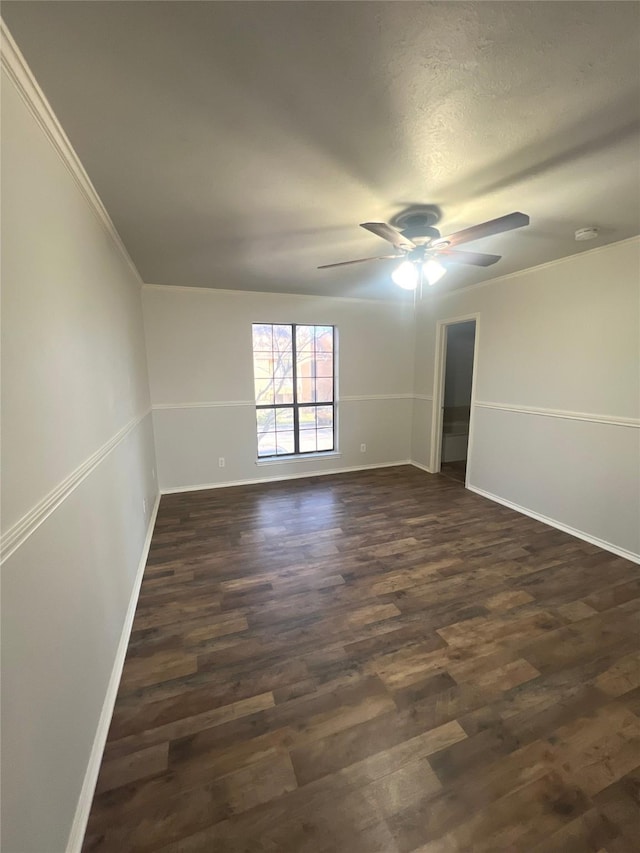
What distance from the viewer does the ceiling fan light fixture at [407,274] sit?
234cm

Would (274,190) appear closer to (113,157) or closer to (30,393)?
(113,157)

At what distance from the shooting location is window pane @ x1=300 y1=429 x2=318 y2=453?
4.84 m

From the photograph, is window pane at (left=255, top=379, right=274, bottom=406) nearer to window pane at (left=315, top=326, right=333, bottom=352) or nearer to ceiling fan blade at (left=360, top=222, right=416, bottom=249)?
window pane at (left=315, top=326, right=333, bottom=352)

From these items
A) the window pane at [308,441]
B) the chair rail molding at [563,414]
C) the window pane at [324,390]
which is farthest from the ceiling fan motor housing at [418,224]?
the window pane at [308,441]

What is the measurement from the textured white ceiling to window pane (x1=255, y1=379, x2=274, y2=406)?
2.40 metres

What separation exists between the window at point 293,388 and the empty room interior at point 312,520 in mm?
1301

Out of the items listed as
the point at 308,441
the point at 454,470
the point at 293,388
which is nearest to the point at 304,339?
the point at 293,388

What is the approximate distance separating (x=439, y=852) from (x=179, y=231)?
10.7 ft

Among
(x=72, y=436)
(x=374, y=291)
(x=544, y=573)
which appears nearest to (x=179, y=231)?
(x=72, y=436)

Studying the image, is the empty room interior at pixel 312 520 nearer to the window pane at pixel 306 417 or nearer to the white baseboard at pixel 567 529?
the white baseboard at pixel 567 529

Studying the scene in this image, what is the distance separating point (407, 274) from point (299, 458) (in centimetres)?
292

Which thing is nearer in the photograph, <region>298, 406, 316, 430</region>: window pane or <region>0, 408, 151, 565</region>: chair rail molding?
<region>0, 408, 151, 565</region>: chair rail molding

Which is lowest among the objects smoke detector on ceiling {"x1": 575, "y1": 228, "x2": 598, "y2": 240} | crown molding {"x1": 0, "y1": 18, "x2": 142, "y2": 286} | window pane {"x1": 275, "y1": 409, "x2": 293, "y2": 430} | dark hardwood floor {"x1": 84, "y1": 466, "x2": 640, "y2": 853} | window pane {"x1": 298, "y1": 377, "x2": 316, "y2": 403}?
dark hardwood floor {"x1": 84, "y1": 466, "x2": 640, "y2": 853}

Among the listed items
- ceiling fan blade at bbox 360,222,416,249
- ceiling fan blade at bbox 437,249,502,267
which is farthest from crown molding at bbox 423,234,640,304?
ceiling fan blade at bbox 360,222,416,249
